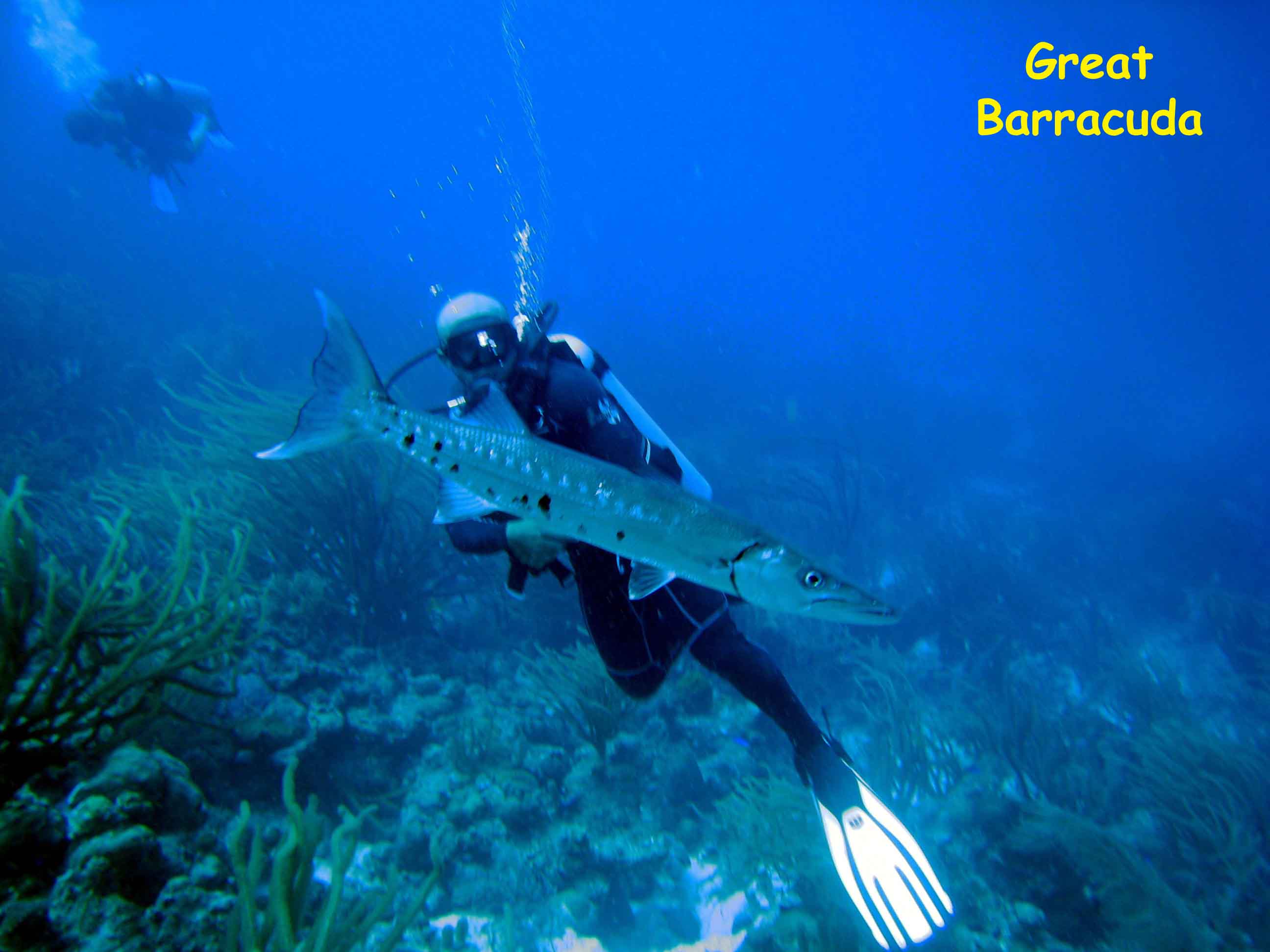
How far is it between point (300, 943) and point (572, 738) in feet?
11.8

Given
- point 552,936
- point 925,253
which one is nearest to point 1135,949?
point 552,936

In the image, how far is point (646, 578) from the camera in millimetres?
1818

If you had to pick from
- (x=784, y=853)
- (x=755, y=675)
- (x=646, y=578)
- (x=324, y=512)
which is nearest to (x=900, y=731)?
(x=784, y=853)

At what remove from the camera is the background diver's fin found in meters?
12.9

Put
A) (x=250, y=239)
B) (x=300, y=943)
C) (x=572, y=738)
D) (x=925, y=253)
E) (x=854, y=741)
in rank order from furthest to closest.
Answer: (x=925, y=253), (x=250, y=239), (x=854, y=741), (x=572, y=738), (x=300, y=943)

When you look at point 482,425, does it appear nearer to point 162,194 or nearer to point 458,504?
point 458,504

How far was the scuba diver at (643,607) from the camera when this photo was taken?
9.16ft

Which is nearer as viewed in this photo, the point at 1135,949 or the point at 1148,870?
the point at 1135,949

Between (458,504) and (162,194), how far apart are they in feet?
55.4

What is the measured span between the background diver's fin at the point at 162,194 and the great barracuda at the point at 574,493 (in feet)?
51.7

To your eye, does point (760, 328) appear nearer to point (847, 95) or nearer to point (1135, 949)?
point (1135, 949)

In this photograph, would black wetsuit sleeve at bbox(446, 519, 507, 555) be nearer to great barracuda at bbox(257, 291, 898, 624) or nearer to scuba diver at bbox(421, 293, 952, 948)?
scuba diver at bbox(421, 293, 952, 948)

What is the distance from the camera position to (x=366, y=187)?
78875 mm

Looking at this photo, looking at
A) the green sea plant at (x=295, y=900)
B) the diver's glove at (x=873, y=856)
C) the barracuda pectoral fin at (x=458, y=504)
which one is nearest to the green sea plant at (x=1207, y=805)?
the diver's glove at (x=873, y=856)
